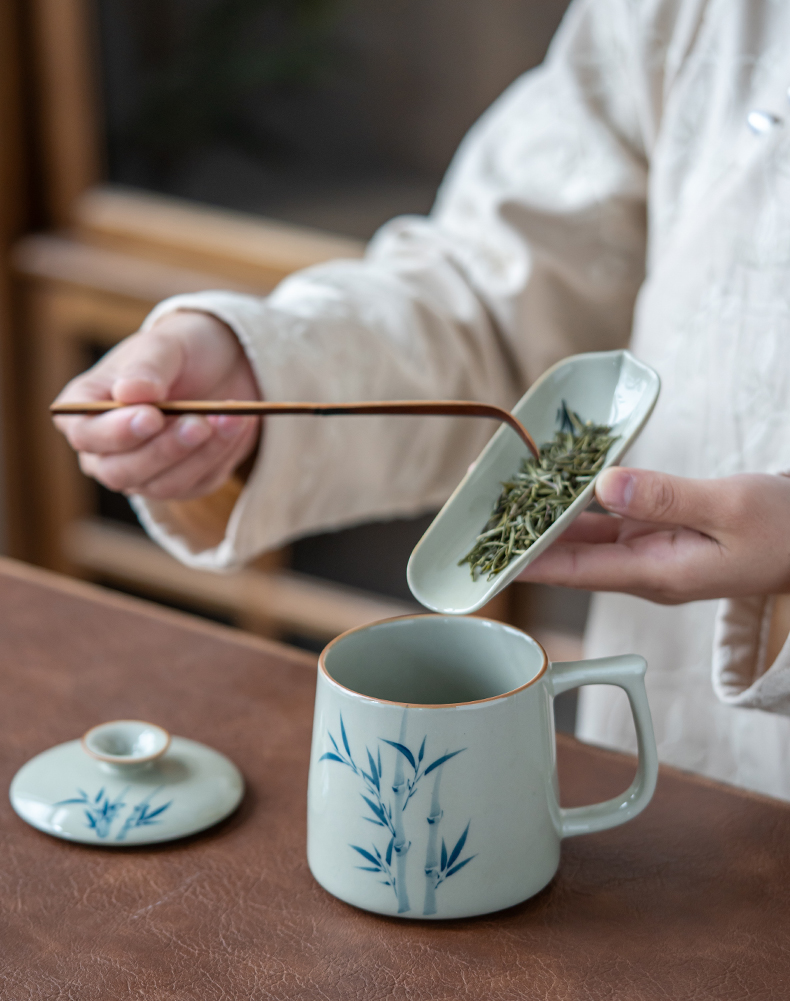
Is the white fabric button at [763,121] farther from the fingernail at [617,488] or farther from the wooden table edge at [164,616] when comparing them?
the wooden table edge at [164,616]

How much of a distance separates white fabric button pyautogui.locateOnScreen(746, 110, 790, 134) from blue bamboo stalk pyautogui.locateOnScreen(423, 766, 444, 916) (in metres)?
0.57

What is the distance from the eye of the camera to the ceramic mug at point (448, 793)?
50 centimetres

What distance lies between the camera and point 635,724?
550 millimetres

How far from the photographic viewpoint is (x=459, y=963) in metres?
0.50

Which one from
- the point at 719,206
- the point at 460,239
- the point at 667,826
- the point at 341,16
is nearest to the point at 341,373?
the point at 460,239

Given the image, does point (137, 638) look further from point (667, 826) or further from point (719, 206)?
point (719, 206)

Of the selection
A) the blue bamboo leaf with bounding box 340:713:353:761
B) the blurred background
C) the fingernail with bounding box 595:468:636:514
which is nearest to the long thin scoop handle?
the fingernail with bounding box 595:468:636:514

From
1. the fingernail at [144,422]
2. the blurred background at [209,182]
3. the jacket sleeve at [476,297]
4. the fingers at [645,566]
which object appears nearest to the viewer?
the fingers at [645,566]

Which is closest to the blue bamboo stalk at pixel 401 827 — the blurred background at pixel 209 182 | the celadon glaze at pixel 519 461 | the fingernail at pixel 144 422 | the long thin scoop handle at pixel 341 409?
the celadon glaze at pixel 519 461

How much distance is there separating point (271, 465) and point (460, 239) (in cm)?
32

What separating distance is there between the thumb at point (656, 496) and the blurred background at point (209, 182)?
133 centimetres

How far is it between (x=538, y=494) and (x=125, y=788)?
0.31 metres

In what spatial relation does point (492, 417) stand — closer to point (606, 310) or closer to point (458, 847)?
point (458, 847)

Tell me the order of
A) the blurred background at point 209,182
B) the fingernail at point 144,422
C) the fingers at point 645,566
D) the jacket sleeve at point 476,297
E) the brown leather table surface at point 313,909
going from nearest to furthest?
1. the brown leather table surface at point 313,909
2. the fingers at point 645,566
3. the fingernail at point 144,422
4. the jacket sleeve at point 476,297
5. the blurred background at point 209,182
